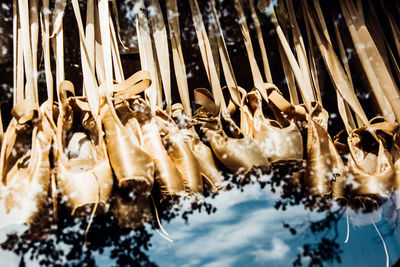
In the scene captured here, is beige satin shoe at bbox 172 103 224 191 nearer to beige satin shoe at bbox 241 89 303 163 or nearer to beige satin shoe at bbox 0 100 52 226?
beige satin shoe at bbox 241 89 303 163

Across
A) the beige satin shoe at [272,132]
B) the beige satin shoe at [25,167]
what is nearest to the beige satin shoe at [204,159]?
the beige satin shoe at [272,132]

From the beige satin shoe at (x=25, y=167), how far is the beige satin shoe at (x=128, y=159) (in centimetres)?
14

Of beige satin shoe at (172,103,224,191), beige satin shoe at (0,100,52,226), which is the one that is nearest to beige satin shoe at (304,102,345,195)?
beige satin shoe at (172,103,224,191)

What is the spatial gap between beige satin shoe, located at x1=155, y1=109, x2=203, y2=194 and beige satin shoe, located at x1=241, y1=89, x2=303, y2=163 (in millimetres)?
178

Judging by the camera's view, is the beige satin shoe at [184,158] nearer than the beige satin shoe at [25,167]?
No

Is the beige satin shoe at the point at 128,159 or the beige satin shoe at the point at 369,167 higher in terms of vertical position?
the beige satin shoe at the point at 128,159

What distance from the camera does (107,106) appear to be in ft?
3.00

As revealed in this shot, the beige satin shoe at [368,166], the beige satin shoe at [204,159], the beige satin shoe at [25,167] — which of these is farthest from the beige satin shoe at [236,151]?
the beige satin shoe at [25,167]

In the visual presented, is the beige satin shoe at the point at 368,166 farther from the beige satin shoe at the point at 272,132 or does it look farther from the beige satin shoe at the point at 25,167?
the beige satin shoe at the point at 25,167

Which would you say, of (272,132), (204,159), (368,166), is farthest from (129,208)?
(368,166)

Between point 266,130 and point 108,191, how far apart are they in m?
0.42

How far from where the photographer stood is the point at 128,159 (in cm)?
78

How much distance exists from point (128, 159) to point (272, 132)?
1.24ft

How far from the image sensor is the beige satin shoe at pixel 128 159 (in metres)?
0.77
